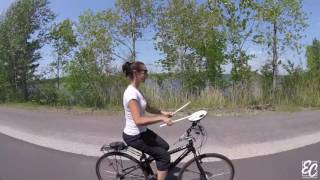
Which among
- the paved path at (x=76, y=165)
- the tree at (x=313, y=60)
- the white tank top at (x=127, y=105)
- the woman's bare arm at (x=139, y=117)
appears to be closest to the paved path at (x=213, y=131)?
the paved path at (x=76, y=165)

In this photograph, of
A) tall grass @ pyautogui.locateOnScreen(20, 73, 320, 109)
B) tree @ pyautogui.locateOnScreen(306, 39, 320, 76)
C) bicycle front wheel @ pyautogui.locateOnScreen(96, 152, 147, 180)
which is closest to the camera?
bicycle front wheel @ pyautogui.locateOnScreen(96, 152, 147, 180)

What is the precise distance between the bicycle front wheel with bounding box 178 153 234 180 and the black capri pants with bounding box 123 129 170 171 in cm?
29

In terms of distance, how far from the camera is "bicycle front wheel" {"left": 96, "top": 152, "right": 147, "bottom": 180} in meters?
6.52

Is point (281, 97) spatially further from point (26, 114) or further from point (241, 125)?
point (26, 114)

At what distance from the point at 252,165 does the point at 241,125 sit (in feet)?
13.2

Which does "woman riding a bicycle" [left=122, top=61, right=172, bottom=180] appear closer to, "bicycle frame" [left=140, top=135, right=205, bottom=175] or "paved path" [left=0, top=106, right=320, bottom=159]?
"bicycle frame" [left=140, top=135, right=205, bottom=175]

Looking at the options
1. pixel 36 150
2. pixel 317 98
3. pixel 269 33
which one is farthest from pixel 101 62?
pixel 36 150

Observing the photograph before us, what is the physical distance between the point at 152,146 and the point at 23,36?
1772 cm

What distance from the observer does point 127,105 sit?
614cm

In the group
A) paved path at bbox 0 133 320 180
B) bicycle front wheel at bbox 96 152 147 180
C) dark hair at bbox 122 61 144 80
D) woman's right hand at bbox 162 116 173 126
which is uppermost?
dark hair at bbox 122 61 144 80

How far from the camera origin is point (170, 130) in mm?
11664

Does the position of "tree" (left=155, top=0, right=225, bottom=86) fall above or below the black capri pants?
above

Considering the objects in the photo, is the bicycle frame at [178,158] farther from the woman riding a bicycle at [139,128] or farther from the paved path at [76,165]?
the paved path at [76,165]

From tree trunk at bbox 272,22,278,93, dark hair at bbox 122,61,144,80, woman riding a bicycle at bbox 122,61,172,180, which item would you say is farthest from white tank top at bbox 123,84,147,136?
tree trunk at bbox 272,22,278,93
